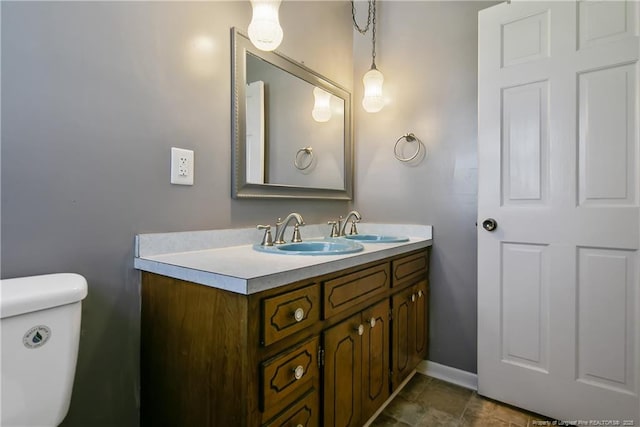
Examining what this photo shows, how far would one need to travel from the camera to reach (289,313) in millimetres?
898

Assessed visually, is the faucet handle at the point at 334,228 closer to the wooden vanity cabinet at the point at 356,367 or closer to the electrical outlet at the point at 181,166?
the wooden vanity cabinet at the point at 356,367

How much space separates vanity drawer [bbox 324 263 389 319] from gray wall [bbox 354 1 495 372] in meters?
0.58

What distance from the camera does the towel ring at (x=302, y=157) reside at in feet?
5.56

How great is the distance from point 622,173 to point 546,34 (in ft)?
2.23

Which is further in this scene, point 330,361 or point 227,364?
point 330,361

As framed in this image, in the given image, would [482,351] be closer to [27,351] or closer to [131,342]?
[131,342]

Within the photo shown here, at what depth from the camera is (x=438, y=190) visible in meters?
1.78

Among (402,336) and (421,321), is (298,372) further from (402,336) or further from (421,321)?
(421,321)

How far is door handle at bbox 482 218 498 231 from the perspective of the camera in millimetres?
1529

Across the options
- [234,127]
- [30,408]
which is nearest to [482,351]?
[234,127]

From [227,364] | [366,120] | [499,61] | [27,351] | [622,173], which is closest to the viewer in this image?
[27,351]

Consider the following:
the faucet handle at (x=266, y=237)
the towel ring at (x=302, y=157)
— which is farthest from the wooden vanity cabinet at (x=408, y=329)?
the towel ring at (x=302, y=157)

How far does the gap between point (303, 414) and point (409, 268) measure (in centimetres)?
87

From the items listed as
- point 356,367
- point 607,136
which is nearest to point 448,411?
point 356,367
